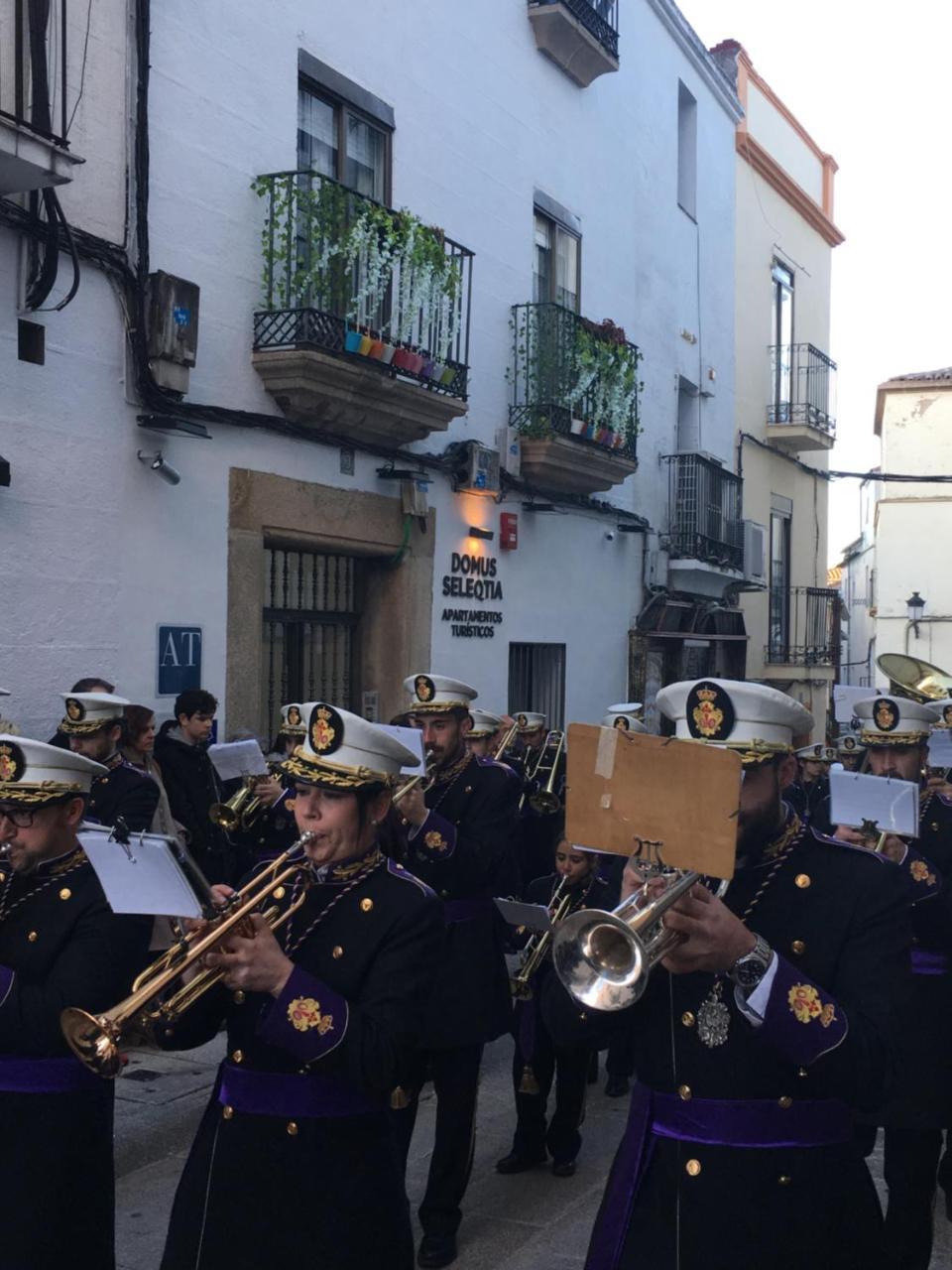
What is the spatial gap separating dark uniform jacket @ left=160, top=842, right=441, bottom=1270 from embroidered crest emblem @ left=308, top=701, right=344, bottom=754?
302mm

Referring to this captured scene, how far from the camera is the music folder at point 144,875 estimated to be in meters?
2.86

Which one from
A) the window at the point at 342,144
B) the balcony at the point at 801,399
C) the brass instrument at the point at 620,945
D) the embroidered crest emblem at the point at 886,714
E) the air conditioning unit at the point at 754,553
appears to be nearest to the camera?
the brass instrument at the point at 620,945

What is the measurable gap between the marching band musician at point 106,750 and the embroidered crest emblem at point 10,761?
Result: 2568mm

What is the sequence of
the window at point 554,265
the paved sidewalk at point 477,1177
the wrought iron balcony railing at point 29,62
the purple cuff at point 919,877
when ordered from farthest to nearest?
1. the window at point 554,265
2. the wrought iron balcony railing at point 29,62
3. the paved sidewalk at point 477,1177
4. the purple cuff at point 919,877

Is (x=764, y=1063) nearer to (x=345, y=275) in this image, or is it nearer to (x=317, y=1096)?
(x=317, y=1096)

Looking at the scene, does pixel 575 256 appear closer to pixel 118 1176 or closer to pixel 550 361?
pixel 550 361

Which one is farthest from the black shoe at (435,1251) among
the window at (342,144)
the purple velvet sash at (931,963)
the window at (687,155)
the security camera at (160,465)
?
the window at (687,155)

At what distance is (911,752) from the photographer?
18.7 feet

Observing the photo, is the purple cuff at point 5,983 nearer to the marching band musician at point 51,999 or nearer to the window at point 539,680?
the marching band musician at point 51,999

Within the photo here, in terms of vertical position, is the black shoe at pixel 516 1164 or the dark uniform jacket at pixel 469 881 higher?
the dark uniform jacket at pixel 469 881

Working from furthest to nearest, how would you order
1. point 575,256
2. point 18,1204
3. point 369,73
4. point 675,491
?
point 675,491
point 575,256
point 369,73
point 18,1204

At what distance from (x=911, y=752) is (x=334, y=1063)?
11.1 ft

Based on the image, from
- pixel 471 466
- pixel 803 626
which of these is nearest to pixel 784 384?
pixel 803 626

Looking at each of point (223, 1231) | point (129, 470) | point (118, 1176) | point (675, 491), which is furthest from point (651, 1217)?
point (675, 491)
